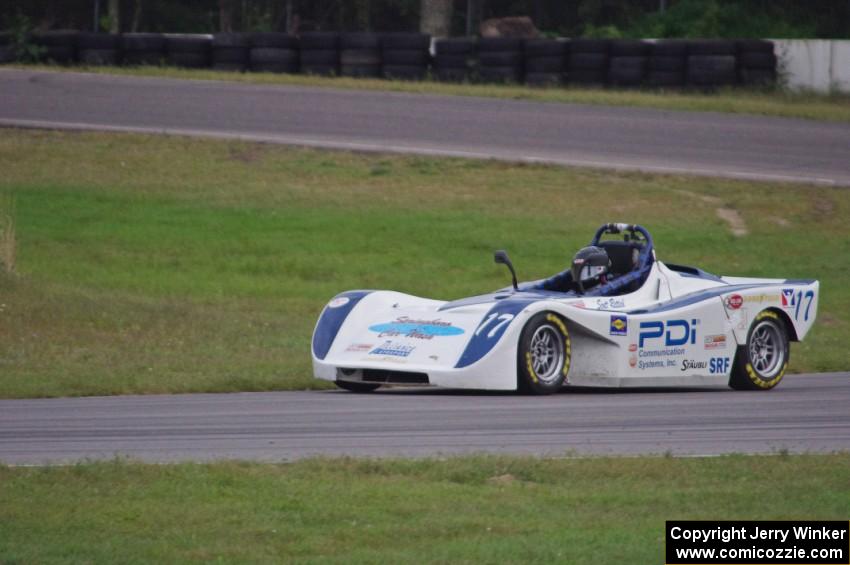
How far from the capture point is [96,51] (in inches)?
1296

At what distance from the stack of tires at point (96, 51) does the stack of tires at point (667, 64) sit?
11.5 metres

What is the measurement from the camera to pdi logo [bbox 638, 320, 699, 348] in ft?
39.2

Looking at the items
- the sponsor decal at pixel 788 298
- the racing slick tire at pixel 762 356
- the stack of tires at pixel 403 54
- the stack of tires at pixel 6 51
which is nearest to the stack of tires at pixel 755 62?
the stack of tires at pixel 403 54

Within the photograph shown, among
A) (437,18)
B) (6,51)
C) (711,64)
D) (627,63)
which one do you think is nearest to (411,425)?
(711,64)

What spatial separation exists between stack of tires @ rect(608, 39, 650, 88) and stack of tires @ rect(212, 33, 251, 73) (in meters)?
7.87

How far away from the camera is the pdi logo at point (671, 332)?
39.2 ft

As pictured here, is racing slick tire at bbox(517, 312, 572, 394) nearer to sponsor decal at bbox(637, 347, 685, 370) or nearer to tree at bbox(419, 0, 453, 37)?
sponsor decal at bbox(637, 347, 685, 370)

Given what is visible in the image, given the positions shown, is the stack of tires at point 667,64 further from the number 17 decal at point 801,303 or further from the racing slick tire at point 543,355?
the racing slick tire at point 543,355

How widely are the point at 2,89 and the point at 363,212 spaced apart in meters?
10.3

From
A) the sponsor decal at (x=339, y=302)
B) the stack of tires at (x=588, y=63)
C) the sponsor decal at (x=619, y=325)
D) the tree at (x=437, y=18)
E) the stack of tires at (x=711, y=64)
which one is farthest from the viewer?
the tree at (x=437, y=18)

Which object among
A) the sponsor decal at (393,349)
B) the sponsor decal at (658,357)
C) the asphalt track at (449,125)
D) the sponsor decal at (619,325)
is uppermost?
the asphalt track at (449,125)

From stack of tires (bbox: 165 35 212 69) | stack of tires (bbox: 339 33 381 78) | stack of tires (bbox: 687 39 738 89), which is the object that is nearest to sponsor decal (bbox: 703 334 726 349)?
stack of tires (bbox: 687 39 738 89)

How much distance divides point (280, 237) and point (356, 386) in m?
8.98

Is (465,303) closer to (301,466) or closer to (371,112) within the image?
(301,466)
